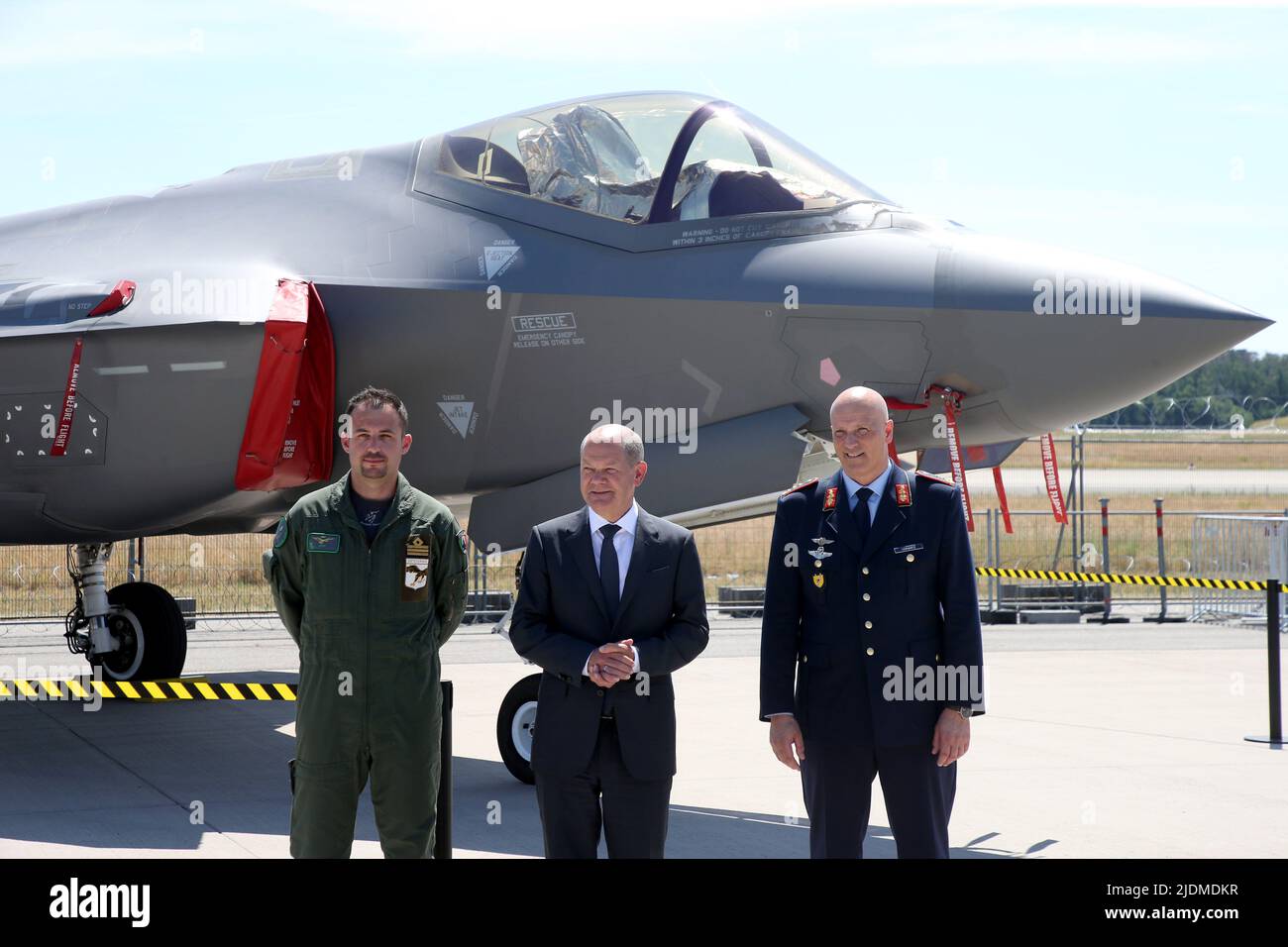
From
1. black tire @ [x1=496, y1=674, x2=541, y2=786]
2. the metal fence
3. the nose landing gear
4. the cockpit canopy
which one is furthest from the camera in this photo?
the metal fence

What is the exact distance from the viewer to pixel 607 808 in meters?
4.33

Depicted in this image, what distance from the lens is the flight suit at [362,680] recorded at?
4.56 meters

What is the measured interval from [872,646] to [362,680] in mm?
1663

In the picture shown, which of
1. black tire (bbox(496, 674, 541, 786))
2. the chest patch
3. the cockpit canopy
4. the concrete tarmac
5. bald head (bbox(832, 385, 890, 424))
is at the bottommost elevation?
the concrete tarmac

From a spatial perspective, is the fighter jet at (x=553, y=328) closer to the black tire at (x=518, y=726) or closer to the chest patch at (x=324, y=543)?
the black tire at (x=518, y=726)

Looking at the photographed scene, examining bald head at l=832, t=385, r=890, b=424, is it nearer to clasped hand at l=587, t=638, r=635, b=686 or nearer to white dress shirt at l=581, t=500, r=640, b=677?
white dress shirt at l=581, t=500, r=640, b=677

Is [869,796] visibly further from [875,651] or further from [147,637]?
[147,637]

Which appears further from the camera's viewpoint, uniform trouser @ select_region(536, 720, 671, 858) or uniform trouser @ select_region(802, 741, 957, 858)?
uniform trouser @ select_region(802, 741, 957, 858)

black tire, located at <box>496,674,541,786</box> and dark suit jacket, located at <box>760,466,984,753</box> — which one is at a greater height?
dark suit jacket, located at <box>760,466,984,753</box>

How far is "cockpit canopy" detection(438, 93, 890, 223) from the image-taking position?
7.66 metres

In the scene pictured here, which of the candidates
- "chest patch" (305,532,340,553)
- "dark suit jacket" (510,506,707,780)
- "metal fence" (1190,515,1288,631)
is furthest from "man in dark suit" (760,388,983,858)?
"metal fence" (1190,515,1288,631)

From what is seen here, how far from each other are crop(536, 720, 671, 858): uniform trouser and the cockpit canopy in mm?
4035
